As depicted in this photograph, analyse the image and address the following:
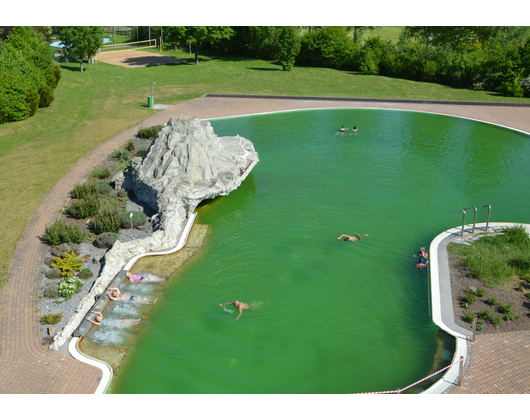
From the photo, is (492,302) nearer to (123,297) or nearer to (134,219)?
(123,297)

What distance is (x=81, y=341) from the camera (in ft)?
56.9

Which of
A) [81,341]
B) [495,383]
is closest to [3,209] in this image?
[81,341]

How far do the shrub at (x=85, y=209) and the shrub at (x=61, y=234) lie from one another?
1941mm

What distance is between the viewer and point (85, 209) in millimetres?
25516

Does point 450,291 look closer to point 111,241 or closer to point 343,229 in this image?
point 343,229

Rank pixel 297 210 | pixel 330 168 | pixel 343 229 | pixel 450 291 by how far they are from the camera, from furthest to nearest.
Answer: pixel 330 168 → pixel 297 210 → pixel 343 229 → pixel 450 291

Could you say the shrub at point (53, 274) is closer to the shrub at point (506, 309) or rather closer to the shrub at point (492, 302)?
the shrub at point (492, 302)

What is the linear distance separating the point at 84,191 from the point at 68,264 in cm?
785

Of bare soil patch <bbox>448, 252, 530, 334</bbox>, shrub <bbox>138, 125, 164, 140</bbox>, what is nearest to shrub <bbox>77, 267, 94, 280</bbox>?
bare soil patch <bbox>448, 252, 530, 334</bbox>

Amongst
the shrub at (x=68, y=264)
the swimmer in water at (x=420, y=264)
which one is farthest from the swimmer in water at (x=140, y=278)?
the swimmer in water at (x=420, y=264)

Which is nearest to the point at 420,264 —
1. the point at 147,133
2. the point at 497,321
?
the point at 497,321

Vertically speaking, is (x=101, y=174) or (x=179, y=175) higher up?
(x=179, y=175)

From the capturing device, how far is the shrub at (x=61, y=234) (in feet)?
74.4

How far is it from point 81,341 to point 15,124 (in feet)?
94.4
